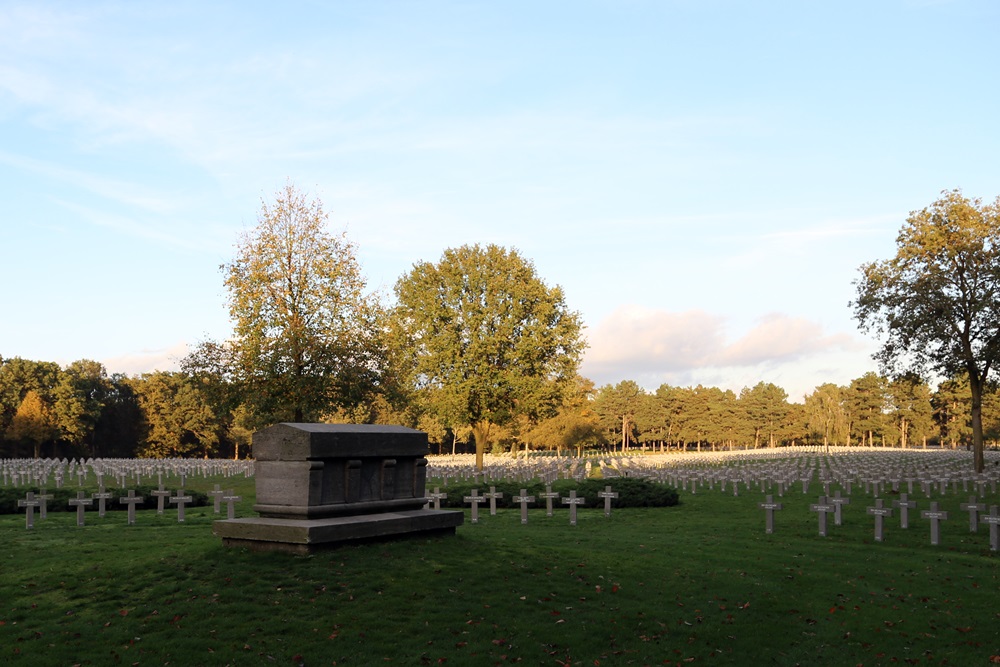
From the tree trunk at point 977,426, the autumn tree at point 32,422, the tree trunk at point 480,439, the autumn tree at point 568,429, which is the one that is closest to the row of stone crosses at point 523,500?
the tree trunk at point 480,439

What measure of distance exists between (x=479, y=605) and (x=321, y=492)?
3716 millimetres

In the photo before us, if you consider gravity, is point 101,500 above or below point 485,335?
below

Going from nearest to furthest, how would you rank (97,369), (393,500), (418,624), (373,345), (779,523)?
(418,624)
(393,500)
(779,523)
(373,345)
(97,369)

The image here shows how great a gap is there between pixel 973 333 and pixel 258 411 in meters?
33.5

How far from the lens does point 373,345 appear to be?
33.1 meters

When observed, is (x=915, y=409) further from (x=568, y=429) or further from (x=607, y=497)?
(x=607, y=497)

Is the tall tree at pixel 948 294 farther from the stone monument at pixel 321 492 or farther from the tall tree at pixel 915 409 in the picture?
the tall tree at pixel 915 409

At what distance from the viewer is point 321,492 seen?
14188 millimetres

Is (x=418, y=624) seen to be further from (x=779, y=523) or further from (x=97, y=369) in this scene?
(x=97, y=369)

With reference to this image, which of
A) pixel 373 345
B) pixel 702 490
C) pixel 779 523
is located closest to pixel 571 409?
pixel 702 490

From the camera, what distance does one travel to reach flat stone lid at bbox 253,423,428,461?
Result: 1389cm

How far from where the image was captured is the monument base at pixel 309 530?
43.5 ft

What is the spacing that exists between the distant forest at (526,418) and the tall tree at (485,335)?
73.6 inches

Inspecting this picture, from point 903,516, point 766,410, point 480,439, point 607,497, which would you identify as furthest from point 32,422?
point 766,410
